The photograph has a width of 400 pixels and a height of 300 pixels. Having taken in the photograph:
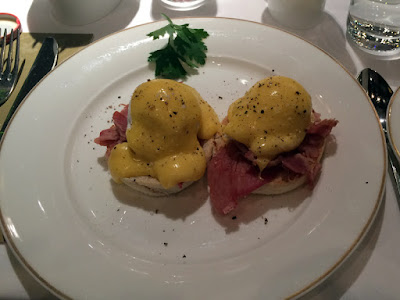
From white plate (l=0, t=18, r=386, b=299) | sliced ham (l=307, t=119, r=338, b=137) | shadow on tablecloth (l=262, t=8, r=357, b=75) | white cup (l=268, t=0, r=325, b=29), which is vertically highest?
white cup (l=268, t=0, r=325, b=29)

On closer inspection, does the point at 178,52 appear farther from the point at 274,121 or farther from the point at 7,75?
the point at 7,75

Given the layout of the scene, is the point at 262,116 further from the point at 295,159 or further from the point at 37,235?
the point at 37,235

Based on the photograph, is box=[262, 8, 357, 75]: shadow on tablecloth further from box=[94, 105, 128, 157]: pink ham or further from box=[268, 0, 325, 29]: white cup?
box=[94, 105, 128, 157]: pink ham

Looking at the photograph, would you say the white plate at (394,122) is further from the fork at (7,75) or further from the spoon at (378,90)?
the fork at (7,75)

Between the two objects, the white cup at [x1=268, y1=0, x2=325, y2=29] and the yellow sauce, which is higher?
the white cup at [x1=268, y1=0, x2=325, y2=29]

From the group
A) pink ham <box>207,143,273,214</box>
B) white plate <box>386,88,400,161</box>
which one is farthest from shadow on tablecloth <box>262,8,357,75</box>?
pink ham <box>207,143,273,214</box>

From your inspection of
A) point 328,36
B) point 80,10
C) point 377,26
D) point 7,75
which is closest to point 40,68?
point 7,75

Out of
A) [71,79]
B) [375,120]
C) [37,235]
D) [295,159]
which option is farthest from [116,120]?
[375,120]
